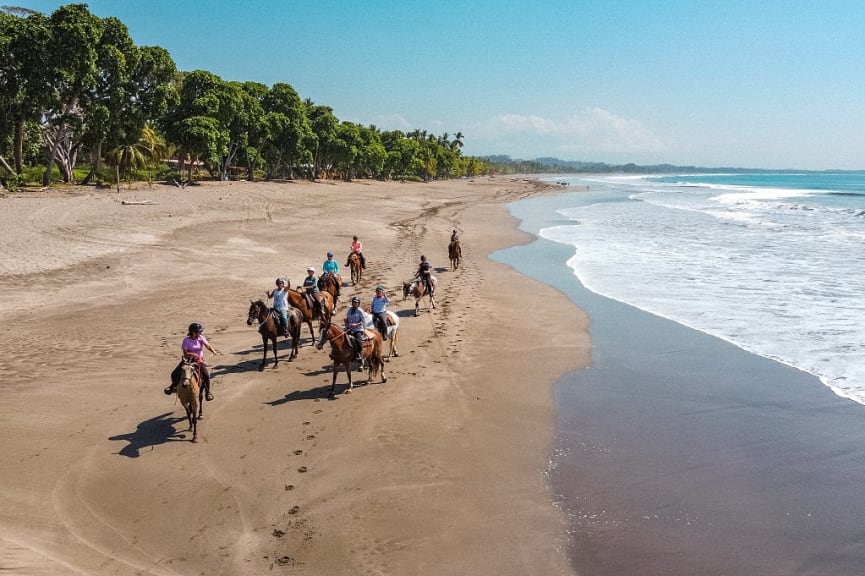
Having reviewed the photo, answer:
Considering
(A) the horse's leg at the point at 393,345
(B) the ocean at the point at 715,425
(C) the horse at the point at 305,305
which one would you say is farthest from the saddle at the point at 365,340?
(B) the ocean at the point at 715,425

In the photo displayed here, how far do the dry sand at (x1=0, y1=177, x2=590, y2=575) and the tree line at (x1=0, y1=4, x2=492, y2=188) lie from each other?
22.5m

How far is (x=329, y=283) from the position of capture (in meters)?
17.6

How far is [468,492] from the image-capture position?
8258 millimetres

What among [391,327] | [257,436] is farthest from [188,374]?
[391,327]

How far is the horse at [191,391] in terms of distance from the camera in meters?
9.45

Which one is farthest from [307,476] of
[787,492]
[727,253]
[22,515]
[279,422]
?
[727,253]

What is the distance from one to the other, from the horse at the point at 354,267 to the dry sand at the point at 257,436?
0.78 metres

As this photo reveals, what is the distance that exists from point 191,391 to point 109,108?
43.4 m

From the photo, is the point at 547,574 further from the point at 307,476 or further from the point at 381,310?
the point at 381,310

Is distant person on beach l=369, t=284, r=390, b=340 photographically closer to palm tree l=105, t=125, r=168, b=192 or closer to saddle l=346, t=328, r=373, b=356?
saddle l=346, t=328, r=373, b=356

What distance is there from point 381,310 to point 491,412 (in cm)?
400

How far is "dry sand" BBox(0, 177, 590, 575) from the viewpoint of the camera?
6.96 meters

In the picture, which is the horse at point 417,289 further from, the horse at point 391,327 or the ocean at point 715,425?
the ocean at point 715,425

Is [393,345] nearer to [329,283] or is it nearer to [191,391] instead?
[329,283]
